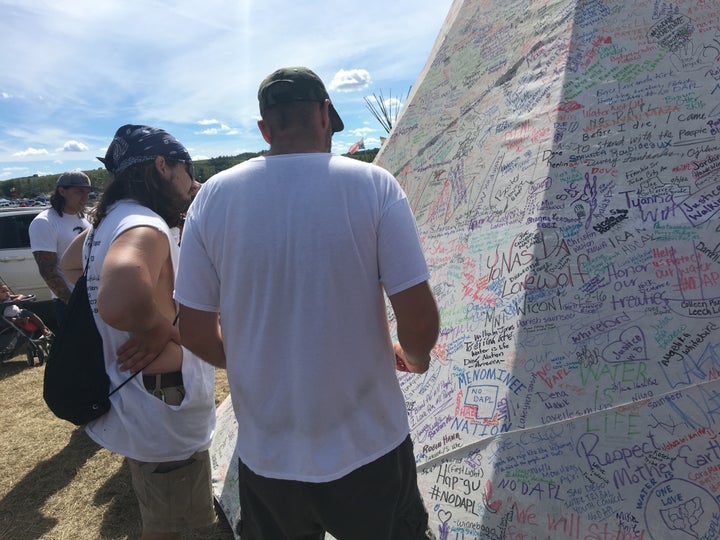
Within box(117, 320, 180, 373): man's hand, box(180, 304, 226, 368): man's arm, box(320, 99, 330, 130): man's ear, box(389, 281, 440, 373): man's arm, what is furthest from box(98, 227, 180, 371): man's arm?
box(389, 281, 440, 373): man's arm

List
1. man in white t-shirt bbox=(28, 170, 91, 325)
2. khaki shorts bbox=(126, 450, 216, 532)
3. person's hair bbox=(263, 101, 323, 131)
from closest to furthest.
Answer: person's hair bbox=(263, 101, 323, 131) → khaki shorts bbox=(126, 450, 216, 532) → man in white t-shirt bbox=(28, 170, 91, 325)

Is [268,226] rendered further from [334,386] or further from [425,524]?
[425,524]

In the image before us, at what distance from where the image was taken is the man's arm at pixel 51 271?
438 cm

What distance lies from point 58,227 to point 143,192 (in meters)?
3.14

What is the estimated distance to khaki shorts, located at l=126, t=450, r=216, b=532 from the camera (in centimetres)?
207

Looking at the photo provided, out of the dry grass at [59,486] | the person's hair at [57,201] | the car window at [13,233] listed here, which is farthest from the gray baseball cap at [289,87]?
the car window at [13,233]

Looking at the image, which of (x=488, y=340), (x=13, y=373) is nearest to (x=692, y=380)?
(x=488, y=340)

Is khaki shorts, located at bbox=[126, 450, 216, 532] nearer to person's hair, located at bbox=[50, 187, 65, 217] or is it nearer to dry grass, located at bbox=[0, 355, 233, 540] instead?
dry grass, located at bbox=[0, 355, 233, 540]

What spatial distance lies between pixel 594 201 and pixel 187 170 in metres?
1.89

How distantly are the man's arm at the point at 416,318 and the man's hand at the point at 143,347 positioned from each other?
98 centimetres

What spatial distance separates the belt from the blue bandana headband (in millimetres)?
877

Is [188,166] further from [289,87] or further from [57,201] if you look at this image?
[57,201]

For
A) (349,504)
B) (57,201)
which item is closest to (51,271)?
(57,201)

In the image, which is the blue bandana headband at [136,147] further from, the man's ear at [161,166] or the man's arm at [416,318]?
the man's arm at [416,318]
